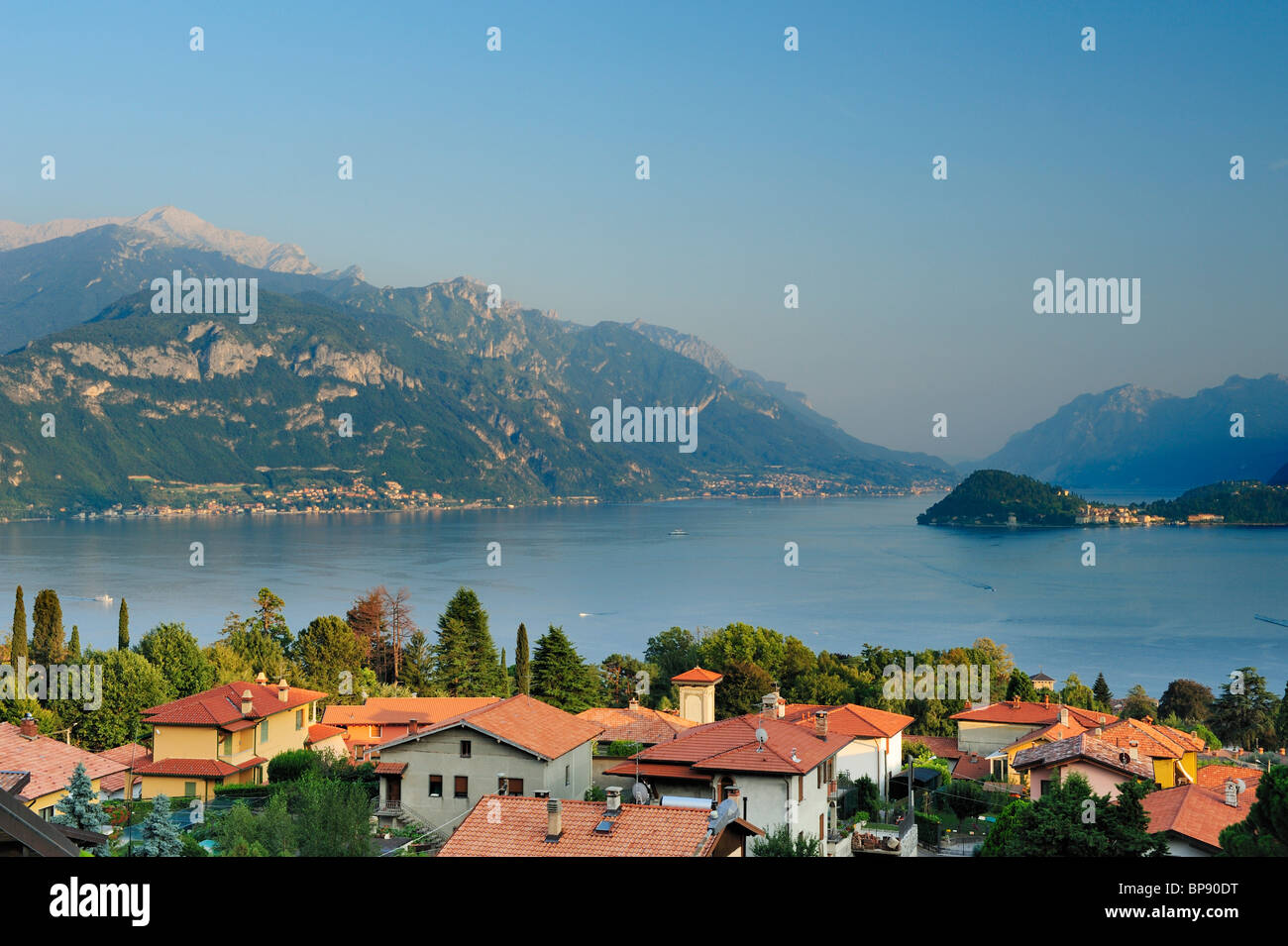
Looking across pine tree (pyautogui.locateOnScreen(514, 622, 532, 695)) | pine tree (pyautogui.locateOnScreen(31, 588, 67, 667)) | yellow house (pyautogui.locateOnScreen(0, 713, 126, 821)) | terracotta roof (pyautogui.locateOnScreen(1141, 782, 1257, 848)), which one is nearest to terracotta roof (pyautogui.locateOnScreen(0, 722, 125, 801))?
yellow house (pyautogui.locateOnScreen(0, 713, 126, 821))

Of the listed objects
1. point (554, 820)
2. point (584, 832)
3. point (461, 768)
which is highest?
point (554, 820)

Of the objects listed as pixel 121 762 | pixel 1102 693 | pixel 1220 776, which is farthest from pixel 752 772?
pixel 1102 693

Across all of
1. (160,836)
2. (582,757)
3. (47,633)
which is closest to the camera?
(160,836)

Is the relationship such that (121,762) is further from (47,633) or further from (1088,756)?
(1088,756)

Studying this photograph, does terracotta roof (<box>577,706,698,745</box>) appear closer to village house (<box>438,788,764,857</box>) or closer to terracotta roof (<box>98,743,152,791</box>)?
terracotta roof (<box>98,743,152,791</box>)
